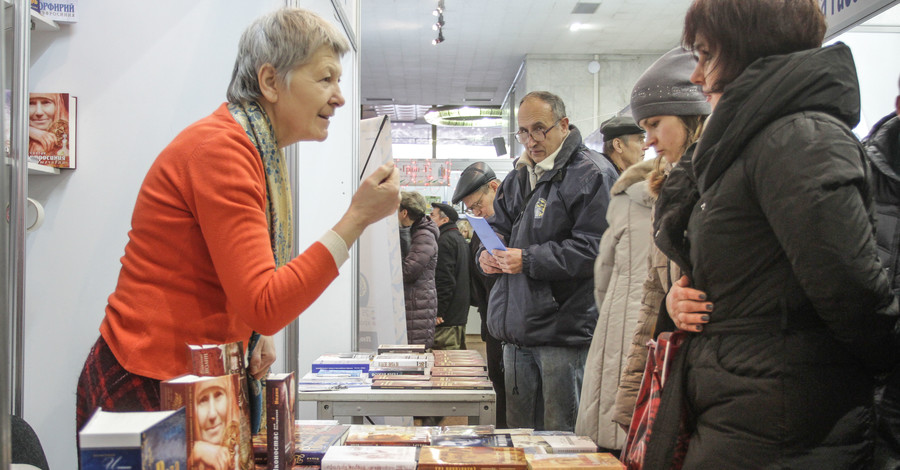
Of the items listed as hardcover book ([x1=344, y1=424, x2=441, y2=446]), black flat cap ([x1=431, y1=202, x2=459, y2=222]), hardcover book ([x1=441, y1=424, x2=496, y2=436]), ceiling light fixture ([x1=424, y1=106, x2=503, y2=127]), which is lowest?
hardcover book ([x1=441, y1=424, x2=496, y2=436])

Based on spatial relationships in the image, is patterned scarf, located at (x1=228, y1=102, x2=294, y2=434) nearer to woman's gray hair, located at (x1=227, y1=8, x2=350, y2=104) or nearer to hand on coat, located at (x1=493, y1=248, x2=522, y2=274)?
woman's gray hair, located at (x1=227, y1=8, x2=350, y2=104)

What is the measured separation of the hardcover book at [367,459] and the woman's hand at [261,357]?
0.22 metres

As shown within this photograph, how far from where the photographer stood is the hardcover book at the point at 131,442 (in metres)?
0.78

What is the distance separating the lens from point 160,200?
1.09 m

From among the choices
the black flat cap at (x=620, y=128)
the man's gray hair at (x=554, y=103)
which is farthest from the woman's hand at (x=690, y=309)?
the black flat cap at (x=620, y=128)

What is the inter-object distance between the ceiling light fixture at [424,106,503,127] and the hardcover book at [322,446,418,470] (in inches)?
447

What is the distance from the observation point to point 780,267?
104 cm

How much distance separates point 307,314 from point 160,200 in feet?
6.95

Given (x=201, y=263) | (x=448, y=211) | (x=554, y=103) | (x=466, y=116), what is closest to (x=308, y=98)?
(x=201, y=263)

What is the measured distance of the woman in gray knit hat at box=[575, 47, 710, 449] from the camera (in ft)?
5.53

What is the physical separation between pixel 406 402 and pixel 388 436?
27.4 inches

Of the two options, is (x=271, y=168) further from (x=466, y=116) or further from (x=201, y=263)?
(x=466, y=116)

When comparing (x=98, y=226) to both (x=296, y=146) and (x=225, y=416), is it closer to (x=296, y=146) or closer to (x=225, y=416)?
(x=296, y=146)

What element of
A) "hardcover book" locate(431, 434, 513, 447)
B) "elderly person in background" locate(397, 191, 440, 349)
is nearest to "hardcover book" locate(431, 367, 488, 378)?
"hardcover book" locate(431, 434, 513, 447)
